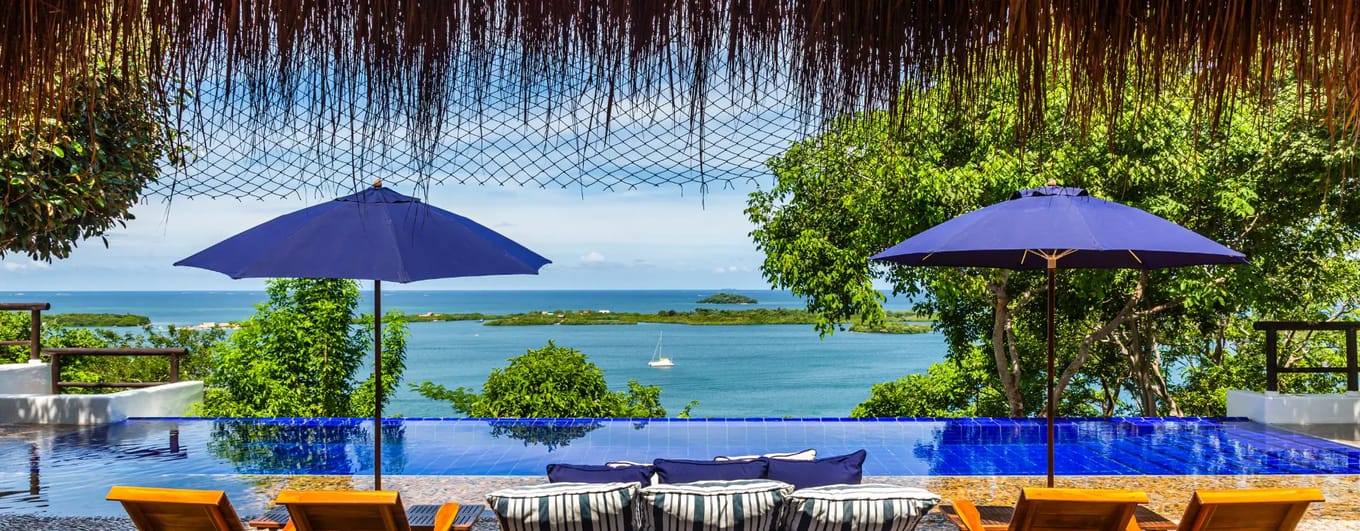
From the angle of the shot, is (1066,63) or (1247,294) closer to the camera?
(1066,63)

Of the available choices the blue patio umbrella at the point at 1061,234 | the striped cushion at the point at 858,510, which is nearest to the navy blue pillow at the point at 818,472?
the striped cushion at the point at 858,510

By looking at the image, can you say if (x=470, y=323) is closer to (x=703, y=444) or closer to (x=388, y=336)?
(x=388, y=336)

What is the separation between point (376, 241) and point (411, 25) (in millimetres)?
2905

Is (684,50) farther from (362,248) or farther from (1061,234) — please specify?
(1061,234)

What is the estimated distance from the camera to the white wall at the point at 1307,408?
341 inches

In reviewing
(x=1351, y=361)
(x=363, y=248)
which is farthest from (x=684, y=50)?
(x=1351, y=361)

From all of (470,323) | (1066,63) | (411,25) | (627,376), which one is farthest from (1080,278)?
(470,323)

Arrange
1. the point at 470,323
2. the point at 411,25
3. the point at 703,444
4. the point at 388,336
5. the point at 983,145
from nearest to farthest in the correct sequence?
the point at 411,25, the point at 703,444, the point at 983,145, the point at 388,336, the point at 470,323

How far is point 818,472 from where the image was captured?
12.1 ft

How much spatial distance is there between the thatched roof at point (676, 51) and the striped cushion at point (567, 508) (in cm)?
171

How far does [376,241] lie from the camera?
14.7 ft

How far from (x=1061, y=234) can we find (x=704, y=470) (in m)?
2.01

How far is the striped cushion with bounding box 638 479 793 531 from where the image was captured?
3238mm

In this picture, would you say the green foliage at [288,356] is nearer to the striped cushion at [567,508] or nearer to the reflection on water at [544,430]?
the reflection on water at [544,430]
